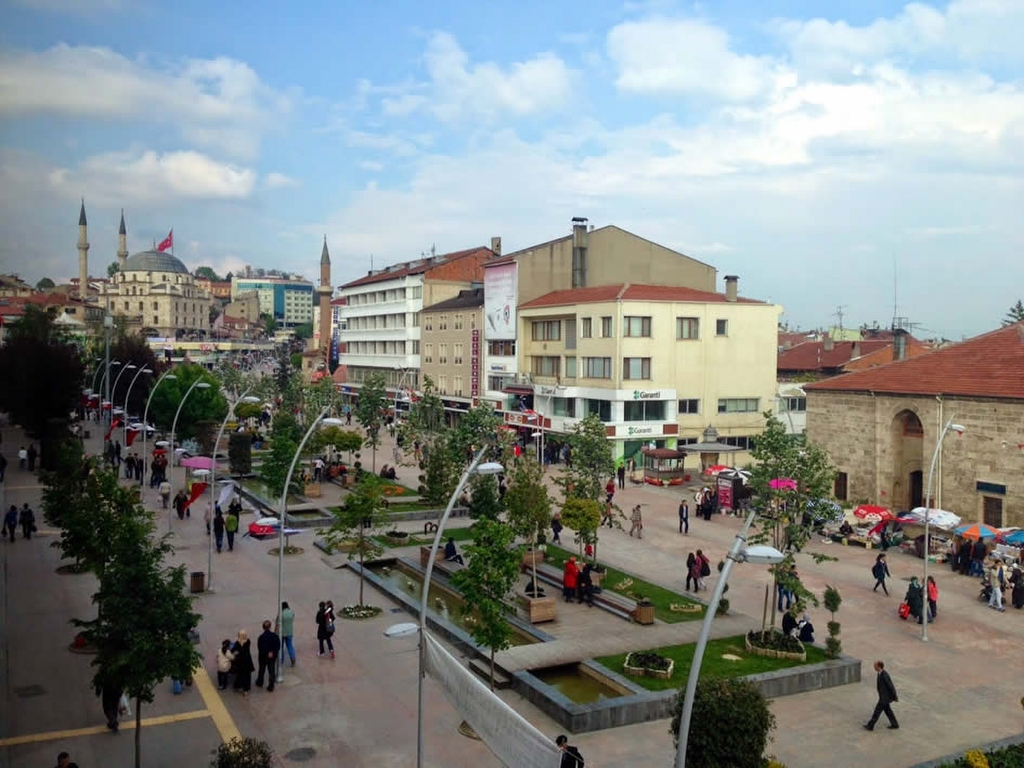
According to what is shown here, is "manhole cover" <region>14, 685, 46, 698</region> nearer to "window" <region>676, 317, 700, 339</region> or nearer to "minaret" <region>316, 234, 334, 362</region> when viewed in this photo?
"window" <region>676, 317, 700, 339</region>

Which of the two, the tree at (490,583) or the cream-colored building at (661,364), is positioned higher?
the cream-colored building at (661,364)

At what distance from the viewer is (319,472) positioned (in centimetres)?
4453

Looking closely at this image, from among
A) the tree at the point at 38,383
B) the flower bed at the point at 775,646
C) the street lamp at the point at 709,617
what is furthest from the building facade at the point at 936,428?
the tree at the point at 38,383

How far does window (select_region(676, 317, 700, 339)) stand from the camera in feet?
177

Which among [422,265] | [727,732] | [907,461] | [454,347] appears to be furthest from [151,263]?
[727,732]

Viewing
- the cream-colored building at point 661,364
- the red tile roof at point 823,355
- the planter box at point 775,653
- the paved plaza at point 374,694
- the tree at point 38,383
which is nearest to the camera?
the paved plaza at point 374,694

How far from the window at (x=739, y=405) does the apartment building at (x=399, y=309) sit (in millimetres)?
34867

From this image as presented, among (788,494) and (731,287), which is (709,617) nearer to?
(788,494)

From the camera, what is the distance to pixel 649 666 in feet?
59.2

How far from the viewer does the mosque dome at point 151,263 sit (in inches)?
7067

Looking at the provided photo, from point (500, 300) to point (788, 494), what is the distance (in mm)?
46037

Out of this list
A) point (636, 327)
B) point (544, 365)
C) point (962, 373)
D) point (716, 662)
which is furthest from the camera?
point (544, 365)

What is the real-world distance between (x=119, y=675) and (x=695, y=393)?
4508 cm

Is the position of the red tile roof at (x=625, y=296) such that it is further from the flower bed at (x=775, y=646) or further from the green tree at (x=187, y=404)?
the flower bed at (x=775, y=646)
